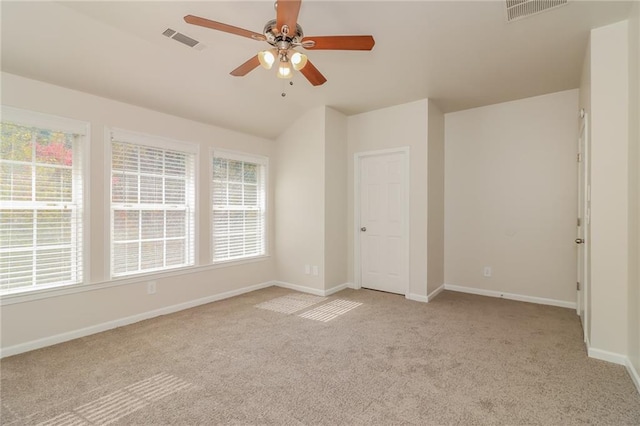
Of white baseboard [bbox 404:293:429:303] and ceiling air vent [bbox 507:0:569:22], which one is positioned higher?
ceiling air vent [bbox 507:0:569:22]

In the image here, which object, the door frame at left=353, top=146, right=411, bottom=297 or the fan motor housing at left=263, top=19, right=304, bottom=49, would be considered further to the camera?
the door frame at left=353, top=146, right=411, bottom=297

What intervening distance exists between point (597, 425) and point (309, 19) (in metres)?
3.33

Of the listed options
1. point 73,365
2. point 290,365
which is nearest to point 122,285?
point 73,365

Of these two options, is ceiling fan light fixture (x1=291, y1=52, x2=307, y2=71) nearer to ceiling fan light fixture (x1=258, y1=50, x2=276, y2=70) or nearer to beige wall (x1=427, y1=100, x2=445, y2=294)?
ceiling fan light fixture (x1=258, y1=50, x2=276, y2=70)

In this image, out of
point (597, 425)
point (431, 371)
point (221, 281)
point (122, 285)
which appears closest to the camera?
point (597, 425)

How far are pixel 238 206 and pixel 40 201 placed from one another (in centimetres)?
225

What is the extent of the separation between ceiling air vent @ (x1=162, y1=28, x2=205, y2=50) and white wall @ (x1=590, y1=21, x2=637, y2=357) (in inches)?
134

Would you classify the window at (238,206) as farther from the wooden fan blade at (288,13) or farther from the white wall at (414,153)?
the wooden fan blade at (288,13)

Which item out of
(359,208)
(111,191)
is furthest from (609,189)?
(111,191)

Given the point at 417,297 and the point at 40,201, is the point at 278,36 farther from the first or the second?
the point at 417,297

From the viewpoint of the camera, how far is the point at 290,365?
99.0 inches

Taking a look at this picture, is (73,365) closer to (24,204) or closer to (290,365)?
(24,204)

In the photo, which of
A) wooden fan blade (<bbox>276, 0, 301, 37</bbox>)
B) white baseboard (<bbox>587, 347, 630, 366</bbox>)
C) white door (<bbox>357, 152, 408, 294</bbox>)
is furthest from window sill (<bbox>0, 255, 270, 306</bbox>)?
white baseboard (<bbox>587, 347, 630, 366</bbox>)

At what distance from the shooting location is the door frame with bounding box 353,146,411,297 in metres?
4.41
